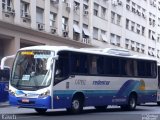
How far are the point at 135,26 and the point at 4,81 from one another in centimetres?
4307

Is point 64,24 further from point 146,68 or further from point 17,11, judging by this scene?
point 146,68

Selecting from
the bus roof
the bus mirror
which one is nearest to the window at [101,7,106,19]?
the bus roof

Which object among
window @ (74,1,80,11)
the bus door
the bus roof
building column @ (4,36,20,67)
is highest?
window @ (74,1,80,11)

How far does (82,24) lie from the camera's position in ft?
163

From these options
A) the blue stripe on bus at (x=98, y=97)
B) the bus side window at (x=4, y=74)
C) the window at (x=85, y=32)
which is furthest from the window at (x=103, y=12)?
the bus side window at (x=4, y=74)

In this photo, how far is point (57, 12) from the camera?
43.8 meters

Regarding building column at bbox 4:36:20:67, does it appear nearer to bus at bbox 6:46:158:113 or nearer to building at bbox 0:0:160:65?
building at bbox 0:0:160:65

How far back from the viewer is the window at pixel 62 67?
18500 millimetres

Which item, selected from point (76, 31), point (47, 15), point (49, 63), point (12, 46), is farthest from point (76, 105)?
point (76, 31)

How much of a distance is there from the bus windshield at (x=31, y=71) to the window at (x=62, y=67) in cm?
44

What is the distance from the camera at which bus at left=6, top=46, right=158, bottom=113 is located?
18141 mm

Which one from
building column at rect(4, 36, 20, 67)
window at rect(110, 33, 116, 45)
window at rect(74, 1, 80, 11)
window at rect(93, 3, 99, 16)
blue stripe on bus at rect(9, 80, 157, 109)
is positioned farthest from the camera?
window at rect(110, 33, 116, 45)

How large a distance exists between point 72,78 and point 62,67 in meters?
0.81

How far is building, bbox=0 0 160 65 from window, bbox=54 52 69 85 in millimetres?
16124
